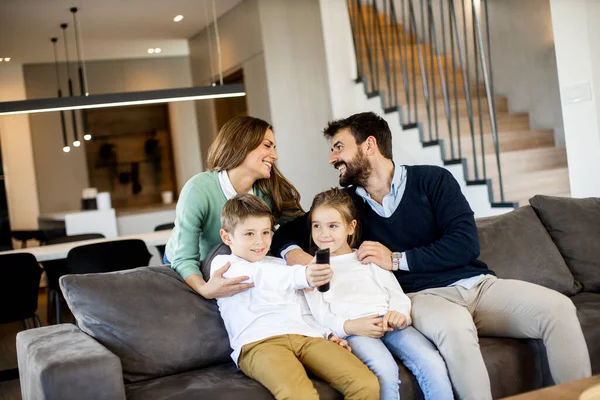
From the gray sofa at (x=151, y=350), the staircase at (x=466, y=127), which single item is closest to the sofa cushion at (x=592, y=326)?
the gray sofa at (x=151, y=350)

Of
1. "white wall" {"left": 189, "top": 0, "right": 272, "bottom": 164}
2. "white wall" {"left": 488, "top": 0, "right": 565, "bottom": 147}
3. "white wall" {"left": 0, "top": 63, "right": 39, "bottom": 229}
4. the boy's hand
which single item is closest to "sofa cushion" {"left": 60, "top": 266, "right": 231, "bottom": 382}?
the boy's hand

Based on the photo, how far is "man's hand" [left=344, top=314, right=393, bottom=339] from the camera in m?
2.37

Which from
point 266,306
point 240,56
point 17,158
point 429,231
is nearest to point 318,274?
point 266,306

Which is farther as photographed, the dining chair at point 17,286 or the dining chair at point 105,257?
the dining chair at point 105,257

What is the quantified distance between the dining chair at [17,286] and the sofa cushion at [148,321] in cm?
201

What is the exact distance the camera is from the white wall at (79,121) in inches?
368

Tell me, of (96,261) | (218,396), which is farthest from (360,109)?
(218,396)

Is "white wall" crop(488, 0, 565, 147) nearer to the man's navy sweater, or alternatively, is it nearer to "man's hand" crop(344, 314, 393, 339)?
the man's navy sweater

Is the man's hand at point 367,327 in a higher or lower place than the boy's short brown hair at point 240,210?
lower

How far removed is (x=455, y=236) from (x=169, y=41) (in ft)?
23.5

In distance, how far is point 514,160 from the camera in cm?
568

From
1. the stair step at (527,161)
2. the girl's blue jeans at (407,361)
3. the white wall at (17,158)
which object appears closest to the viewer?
the girl's blue jeans at (407,361)

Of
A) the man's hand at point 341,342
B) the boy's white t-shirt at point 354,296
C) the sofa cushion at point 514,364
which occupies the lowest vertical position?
the sofa cushion at point 514,364

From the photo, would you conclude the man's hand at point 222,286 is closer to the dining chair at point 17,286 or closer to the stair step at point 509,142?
the dining chair at point 17,286
